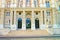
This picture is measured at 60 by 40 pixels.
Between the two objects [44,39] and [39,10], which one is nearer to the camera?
[44,39]

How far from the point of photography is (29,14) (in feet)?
109

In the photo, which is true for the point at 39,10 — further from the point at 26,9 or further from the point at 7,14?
the point at 7,14

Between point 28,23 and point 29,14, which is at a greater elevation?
point 29,14

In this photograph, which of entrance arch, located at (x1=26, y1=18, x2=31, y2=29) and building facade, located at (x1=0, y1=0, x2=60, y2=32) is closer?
building facade, located at (x1=0, y1=0, x2=60, y2=32)

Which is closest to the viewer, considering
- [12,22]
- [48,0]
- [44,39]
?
[44,39]

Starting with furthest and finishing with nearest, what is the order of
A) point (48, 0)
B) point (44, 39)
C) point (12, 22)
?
point (48, 0) → point (12, 22) → point (44, 39)

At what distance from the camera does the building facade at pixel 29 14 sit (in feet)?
104

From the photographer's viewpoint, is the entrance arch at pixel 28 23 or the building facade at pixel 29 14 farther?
the entrance arch at pixel 28 23

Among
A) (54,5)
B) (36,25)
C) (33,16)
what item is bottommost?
(36,25)

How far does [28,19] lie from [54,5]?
25.1 ft

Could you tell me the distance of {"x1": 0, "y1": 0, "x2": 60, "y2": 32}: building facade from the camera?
31.8m

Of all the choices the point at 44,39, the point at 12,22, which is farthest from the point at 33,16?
the point at 44,39

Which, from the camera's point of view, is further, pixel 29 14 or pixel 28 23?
pixel 29 14

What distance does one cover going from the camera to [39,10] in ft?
105
